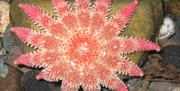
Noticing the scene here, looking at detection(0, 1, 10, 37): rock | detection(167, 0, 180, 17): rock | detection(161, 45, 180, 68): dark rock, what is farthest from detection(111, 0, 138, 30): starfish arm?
detection(0, 1, 10, 37): rock

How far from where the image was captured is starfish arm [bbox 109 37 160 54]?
11.2ft

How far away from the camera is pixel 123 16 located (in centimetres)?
347

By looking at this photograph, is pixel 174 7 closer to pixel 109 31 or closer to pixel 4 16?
pixel 109 31

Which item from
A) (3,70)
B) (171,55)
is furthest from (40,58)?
(171,55)

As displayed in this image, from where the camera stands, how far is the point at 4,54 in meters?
4.29

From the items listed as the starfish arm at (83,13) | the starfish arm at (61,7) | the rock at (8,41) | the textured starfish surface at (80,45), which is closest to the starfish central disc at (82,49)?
the textured starfish surface at (80,45)

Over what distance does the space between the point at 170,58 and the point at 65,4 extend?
1.68 metres

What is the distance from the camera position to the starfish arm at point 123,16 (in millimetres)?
3447

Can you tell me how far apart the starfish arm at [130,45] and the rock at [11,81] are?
128 cm

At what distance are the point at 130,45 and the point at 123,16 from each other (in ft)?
1.04

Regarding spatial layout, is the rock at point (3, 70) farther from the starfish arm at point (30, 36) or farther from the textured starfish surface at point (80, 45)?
the starfish arm at point (30, 36)

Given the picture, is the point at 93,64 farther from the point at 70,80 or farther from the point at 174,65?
the point at 174,65

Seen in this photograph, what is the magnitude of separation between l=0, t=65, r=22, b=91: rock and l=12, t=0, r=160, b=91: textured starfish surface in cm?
58

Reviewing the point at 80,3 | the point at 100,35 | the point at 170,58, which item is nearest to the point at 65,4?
the point at 80,3
